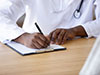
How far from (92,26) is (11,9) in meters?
0.57

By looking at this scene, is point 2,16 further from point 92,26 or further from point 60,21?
point 92,26

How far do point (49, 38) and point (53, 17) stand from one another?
41 cm

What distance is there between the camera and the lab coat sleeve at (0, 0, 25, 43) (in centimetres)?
109

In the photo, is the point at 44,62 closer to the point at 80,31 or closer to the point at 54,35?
the point at 54,35

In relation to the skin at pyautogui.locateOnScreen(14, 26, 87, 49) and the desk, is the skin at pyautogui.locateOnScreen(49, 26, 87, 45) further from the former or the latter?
the desk

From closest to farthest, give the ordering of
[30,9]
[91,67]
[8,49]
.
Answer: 1. [91,67]
2. [8,49]
3. [30,9]

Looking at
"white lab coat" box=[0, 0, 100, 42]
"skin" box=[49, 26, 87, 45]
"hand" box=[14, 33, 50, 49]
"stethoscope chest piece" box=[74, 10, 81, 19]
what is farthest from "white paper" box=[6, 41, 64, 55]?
"stethoscope chest piece" box=[74, 10, 81, 19]

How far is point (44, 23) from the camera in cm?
143

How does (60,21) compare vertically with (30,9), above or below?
below

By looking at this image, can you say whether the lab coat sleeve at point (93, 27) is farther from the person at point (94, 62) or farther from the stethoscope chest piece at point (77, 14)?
the person at point (94, 62)

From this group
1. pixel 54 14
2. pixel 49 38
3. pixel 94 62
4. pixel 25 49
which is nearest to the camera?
pixel 94 62

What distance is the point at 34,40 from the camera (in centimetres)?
99

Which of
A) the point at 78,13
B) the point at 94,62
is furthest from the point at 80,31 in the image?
the point at 94,62

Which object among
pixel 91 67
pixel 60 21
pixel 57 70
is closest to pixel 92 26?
pixel 60 21
